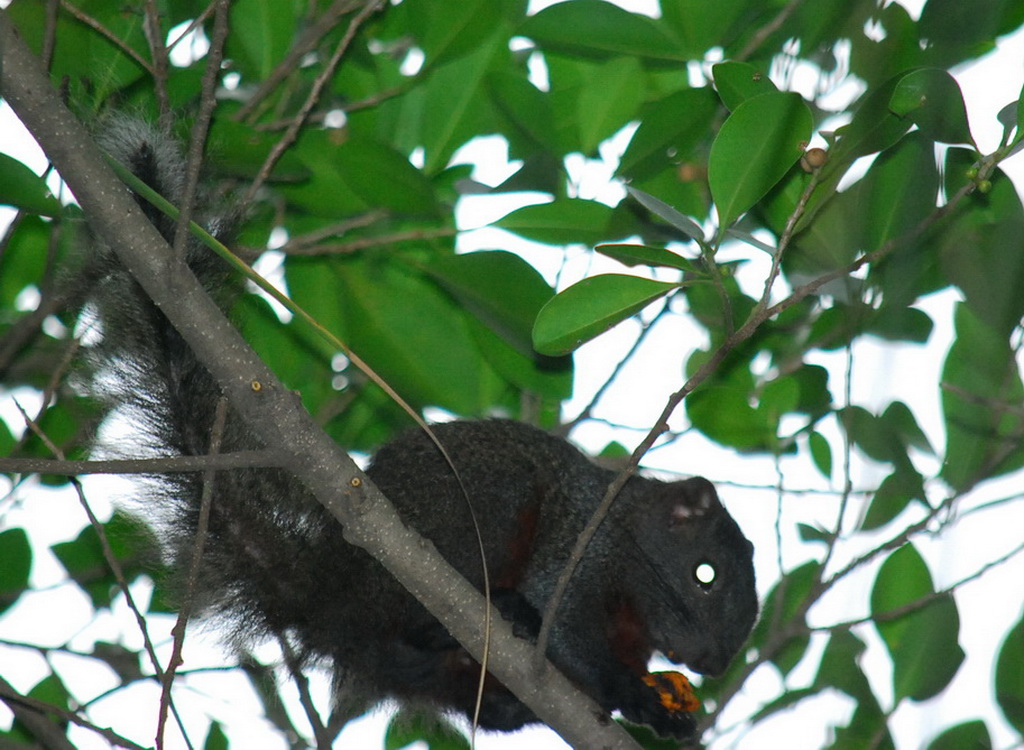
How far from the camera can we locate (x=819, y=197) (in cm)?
211

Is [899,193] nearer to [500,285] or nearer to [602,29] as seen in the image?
[500,285]

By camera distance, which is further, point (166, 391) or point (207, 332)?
point (166, 391)

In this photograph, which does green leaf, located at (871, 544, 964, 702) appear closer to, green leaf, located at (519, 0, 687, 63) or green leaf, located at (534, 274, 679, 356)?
green leaf, located at (534, 274, 679, 356)

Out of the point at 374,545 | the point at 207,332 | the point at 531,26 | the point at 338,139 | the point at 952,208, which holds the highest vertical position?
the point at 531,26

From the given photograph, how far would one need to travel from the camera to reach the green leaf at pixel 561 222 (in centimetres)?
285

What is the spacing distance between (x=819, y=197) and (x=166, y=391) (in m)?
1.76

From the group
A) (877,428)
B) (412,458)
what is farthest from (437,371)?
(877,428)

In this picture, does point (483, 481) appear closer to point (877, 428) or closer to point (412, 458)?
point (412, 458)

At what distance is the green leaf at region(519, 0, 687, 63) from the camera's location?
302 centimetres

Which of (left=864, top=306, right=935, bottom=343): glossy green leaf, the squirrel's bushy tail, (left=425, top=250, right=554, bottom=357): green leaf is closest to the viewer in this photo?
(left=864, top=306, right=935, bottom=343): glossy green leaf

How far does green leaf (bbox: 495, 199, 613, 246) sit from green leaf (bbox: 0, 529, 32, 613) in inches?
73.9

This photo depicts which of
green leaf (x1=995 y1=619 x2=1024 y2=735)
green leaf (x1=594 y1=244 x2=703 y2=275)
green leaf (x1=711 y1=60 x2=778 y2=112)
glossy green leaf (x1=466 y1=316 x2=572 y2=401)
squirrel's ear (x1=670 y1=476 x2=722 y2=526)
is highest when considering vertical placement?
green leaf (x1=711 y1=60 x2=778 y2=112)

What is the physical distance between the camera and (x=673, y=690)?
319cm

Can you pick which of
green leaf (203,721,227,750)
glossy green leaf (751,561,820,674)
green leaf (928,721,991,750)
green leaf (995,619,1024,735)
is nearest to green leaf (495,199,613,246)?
glossy green leaf (751,561,820,674)
